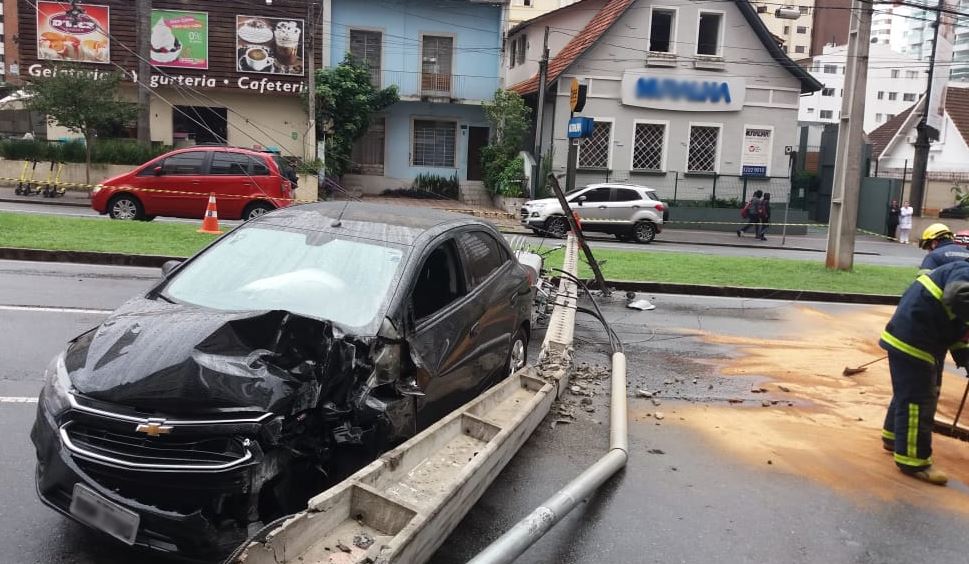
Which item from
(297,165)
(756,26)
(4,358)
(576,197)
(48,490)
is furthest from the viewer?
(756,26)

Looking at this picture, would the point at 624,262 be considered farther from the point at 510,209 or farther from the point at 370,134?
the point at 370,134

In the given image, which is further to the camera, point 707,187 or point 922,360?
point 707,187

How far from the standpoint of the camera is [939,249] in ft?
18.7

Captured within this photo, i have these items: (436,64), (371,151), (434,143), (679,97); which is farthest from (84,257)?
(679,97)

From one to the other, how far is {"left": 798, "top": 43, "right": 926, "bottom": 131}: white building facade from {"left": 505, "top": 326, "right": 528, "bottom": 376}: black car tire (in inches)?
3002

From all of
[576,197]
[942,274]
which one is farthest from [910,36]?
[942,274]

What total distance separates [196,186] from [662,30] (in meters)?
19.1

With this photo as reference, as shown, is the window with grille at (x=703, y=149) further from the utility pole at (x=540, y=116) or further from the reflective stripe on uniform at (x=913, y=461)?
the reflective stripe on uniform at (x=913, y=461)

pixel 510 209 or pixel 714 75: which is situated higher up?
pixel 714 75

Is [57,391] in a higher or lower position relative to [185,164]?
lower

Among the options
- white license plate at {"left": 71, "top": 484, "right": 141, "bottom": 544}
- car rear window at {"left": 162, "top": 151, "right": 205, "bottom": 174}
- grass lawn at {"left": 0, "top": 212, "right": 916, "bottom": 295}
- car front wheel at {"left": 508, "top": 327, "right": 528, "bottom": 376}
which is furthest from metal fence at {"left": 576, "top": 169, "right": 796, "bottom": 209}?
white license plate at {"left": 71, "top": 484, "right": 141, "bottom": 544}

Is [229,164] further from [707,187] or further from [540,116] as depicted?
[707,187]

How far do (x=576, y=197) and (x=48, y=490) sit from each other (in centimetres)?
1948

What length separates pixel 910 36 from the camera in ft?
469
